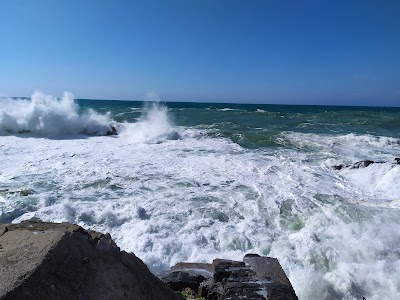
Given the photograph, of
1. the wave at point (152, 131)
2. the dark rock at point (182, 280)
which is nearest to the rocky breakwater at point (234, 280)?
the dark rock at point (182, 280)

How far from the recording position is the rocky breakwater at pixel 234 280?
319cm

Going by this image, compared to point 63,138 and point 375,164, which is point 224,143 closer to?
point 375,164

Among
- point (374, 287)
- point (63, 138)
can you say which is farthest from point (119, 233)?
point (63, 138)

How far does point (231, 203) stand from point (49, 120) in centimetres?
1628

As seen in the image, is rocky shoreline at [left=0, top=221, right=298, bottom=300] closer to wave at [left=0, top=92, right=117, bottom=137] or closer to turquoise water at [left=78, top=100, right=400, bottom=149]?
turquoise water at [left=78, top=100, right=400, bottom=149]

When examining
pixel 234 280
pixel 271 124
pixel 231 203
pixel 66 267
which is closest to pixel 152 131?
pixel 231 203

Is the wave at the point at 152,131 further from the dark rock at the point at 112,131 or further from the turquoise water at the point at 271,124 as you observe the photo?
the turquoise water at the point at 271,124

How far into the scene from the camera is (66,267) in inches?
71.2

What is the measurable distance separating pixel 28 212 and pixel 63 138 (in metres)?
12.4

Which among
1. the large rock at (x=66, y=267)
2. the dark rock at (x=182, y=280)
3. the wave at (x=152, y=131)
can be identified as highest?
the large rock at (x=66, y=267)

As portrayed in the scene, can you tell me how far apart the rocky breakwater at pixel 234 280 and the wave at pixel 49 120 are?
17.2 m

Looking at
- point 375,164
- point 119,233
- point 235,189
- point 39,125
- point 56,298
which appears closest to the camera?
point 56,298

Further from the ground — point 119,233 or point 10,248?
point 10,248

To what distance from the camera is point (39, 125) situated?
19516mm
